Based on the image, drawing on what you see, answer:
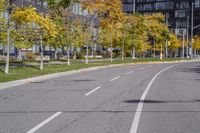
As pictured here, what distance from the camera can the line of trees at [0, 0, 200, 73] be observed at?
3216cm

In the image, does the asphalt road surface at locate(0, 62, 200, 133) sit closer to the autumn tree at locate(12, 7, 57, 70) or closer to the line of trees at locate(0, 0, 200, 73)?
the line of trees at locate(0, 0, 200, 73)

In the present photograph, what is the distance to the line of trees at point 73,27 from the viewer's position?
32.2m

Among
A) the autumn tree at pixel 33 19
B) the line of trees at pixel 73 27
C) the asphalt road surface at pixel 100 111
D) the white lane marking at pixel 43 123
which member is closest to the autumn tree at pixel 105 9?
the line of trees at pixel 73 27

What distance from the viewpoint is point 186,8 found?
13775 centimetres

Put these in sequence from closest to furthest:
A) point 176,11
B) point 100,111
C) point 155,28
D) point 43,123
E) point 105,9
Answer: point 43,123, point 100,111, point 105,9, point 155,28, point 176,11

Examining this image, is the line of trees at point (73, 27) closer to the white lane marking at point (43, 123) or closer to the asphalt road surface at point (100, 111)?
the asphalt road surface at point (100, 111)

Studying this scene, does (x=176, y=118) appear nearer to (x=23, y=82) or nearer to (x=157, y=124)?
(x=157, y=124)

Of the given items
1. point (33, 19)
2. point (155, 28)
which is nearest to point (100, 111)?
point (33, 19)

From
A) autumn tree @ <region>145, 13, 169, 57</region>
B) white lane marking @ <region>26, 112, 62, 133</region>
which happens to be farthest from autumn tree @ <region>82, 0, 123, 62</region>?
white lane marking @ <region>26, 112, 62, 133</region>

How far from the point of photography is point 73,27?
5141 cm

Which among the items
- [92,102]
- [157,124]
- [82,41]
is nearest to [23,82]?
[92,102]

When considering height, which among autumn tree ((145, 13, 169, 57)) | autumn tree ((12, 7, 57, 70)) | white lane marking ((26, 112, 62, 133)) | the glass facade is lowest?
white lane marking ((26, 112, 62, 133))

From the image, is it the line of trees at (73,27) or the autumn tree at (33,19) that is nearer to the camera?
the autumn tree at (33,19)

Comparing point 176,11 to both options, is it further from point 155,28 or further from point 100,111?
point 100,111
